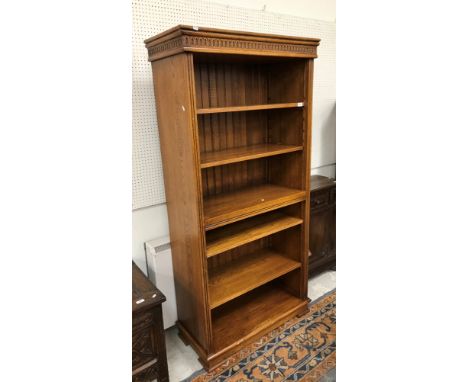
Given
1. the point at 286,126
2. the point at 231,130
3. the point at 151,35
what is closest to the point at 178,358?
the point at 231,130

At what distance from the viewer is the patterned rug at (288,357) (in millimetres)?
1805

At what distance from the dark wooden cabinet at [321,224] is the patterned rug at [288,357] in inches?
23.1

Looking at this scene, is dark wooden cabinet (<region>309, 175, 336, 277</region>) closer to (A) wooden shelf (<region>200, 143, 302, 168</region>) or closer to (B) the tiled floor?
(A) wooden shelf (<region>200, 143, 302, 168</region>)

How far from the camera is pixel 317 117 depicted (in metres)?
2.86

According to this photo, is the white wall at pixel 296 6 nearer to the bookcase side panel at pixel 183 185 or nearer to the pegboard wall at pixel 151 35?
the pegboard wall at pixel 151 35

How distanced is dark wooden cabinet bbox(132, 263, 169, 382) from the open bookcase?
11.3 inches

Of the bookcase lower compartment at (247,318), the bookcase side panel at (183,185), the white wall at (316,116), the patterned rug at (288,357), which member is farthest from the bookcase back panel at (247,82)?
the patterned rug at (288,357)

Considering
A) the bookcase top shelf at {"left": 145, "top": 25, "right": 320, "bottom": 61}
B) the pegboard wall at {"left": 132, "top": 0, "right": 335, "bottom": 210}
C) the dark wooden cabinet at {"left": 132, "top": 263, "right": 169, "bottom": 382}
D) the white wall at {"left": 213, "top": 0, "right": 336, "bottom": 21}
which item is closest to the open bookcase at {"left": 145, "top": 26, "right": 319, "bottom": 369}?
the bookcase top shelf at {"left": 145, "top": 25, "right": 320, "bottom": 61}

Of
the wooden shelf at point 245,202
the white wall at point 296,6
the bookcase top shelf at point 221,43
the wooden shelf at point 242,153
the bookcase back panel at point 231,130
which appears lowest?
the wooden shelf at point 245,202

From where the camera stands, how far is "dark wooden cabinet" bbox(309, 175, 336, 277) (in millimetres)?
2601
